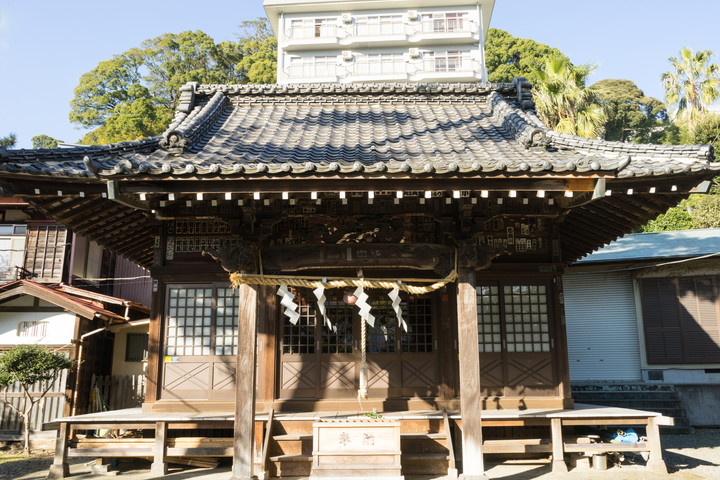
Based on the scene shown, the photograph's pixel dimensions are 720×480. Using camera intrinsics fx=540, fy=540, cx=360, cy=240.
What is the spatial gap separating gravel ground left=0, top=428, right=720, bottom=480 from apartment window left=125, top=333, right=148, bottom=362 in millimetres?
Answer: 6086

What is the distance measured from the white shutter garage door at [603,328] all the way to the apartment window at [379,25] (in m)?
28.0

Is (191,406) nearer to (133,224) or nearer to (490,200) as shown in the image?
(133,224)

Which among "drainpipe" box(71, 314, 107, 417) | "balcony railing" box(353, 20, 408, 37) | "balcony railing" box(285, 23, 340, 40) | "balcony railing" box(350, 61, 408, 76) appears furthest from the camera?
"balcony railing" box(285, 23, 340, 40)

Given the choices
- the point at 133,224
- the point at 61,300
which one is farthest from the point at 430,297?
the point at 61,300

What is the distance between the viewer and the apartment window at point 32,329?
1490 cm

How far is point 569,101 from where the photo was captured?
23.2 metres

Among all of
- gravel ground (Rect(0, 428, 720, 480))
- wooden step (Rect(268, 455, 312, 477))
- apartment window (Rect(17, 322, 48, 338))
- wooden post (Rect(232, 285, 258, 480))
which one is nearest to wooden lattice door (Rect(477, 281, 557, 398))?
gravel ground (Rect(0, 428, 720, 480))

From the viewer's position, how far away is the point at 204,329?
999cm

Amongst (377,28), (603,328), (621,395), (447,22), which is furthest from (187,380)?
(447,22)

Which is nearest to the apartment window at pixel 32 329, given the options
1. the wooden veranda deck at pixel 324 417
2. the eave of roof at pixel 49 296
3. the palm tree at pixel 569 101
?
the eave of roof at pixel 49 296

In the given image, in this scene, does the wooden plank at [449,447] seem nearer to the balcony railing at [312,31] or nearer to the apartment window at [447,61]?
the apartment window at [447,61]

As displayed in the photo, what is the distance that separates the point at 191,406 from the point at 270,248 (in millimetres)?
→ 3623

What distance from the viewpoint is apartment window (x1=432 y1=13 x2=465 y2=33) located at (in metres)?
38.3

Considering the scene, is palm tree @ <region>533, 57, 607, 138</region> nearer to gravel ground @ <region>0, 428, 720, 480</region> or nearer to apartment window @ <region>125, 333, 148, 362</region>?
gravel ground @ <region>0, 428, 720, 480</region>
